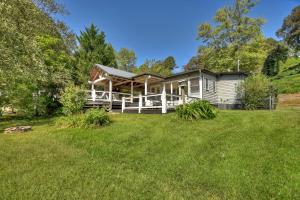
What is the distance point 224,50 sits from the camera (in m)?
29.8

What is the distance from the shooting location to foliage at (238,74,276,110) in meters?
15.1

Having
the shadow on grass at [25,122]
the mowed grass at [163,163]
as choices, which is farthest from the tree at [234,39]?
the shadow on grass at [25,122]

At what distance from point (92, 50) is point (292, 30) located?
39.5 meters

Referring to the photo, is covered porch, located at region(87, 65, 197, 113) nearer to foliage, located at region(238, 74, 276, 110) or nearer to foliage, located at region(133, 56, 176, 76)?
foliage, located at region(238, 74, 276, 110)

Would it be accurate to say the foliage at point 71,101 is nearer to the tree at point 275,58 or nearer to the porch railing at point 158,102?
the porch railing at point 158,102

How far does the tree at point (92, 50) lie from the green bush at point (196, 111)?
2214cm

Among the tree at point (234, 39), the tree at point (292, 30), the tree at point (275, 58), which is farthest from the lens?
the tree at point (275, 58)

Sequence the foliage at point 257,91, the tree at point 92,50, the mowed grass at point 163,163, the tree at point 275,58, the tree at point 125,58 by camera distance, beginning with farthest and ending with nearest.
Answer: the tree at point 125,58 → the tree at point 275,58 → the tree at point 92,50 → the foliage at point 257,91 → the mowed grass at point 163,163

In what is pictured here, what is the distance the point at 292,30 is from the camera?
39.2 metres

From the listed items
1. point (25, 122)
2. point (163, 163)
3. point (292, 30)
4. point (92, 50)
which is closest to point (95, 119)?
Answer: point (163, 163)

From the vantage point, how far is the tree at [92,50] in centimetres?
2995

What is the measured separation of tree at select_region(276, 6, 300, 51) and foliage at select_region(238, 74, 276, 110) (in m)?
30.3

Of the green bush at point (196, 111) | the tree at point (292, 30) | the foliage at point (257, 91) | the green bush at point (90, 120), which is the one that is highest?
the tree at point (292, 30)

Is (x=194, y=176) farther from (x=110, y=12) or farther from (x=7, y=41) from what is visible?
(x=110, y=12)
